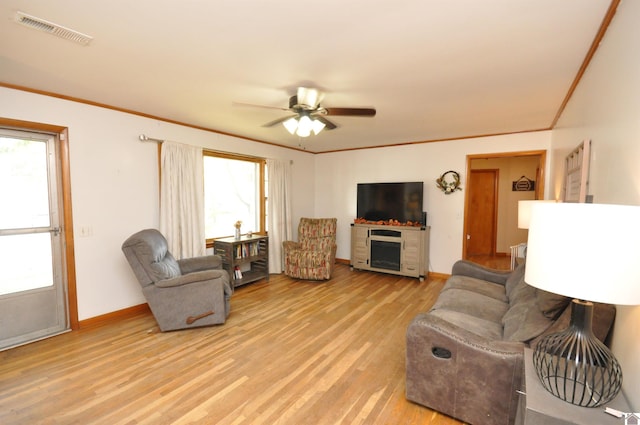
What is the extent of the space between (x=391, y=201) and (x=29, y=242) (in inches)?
196

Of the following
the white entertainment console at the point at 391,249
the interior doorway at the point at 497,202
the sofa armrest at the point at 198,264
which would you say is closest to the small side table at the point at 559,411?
the sofa armrest at the point at 198,264

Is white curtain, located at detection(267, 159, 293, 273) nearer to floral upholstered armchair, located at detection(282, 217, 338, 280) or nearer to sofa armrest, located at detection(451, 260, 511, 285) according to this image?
floral upholstered armchair, located at detection(282, 217, 338, 280)

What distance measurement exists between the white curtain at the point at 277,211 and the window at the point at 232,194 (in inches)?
5.5

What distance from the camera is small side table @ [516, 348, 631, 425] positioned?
1067 millimetres

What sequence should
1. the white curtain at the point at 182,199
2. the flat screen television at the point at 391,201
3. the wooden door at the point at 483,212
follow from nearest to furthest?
the white curtain at the point at 182,199 < the flat screen television at the point at 391,201 < the wooden door at the point at 483,212

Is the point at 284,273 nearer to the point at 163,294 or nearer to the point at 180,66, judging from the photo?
the point at 163,294

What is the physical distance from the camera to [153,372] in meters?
2.33

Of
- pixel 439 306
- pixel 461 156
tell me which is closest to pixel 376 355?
pixel 439 306

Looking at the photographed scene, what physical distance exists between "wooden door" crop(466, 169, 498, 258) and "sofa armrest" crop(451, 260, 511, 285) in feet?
13.1

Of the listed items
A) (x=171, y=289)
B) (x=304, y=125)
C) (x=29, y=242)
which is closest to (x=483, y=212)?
(x=304, y=125)

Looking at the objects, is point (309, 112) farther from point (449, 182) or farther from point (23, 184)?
point (449, 182)

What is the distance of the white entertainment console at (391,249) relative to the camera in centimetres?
493

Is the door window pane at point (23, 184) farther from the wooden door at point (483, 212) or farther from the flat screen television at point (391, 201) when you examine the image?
the wooden door at point (483, 212)

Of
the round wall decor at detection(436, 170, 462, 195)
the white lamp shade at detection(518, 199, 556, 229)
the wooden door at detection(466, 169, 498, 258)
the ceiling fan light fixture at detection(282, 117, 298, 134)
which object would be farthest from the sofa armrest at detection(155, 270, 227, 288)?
the wooden door at detection(466, 169, 498, 258)
